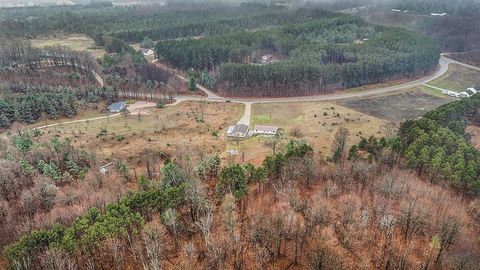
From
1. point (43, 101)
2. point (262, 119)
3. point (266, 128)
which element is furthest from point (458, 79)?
point (43, 101)

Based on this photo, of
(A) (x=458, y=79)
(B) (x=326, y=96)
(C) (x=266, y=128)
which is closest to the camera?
(C) (x=266, y=128)

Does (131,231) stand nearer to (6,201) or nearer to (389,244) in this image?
(6,201)

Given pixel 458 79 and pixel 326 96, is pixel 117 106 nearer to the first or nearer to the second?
pixel 326 96

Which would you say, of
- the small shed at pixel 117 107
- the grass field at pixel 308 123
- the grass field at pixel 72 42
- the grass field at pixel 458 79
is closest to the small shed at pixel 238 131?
the grass field at pixel 308 123

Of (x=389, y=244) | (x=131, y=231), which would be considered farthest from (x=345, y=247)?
(x=131, y=231)

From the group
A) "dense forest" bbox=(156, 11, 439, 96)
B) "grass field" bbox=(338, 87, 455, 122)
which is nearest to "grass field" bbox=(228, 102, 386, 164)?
"grass field" bbox=(338, 87, 455, 122)

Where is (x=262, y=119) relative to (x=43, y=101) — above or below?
below
